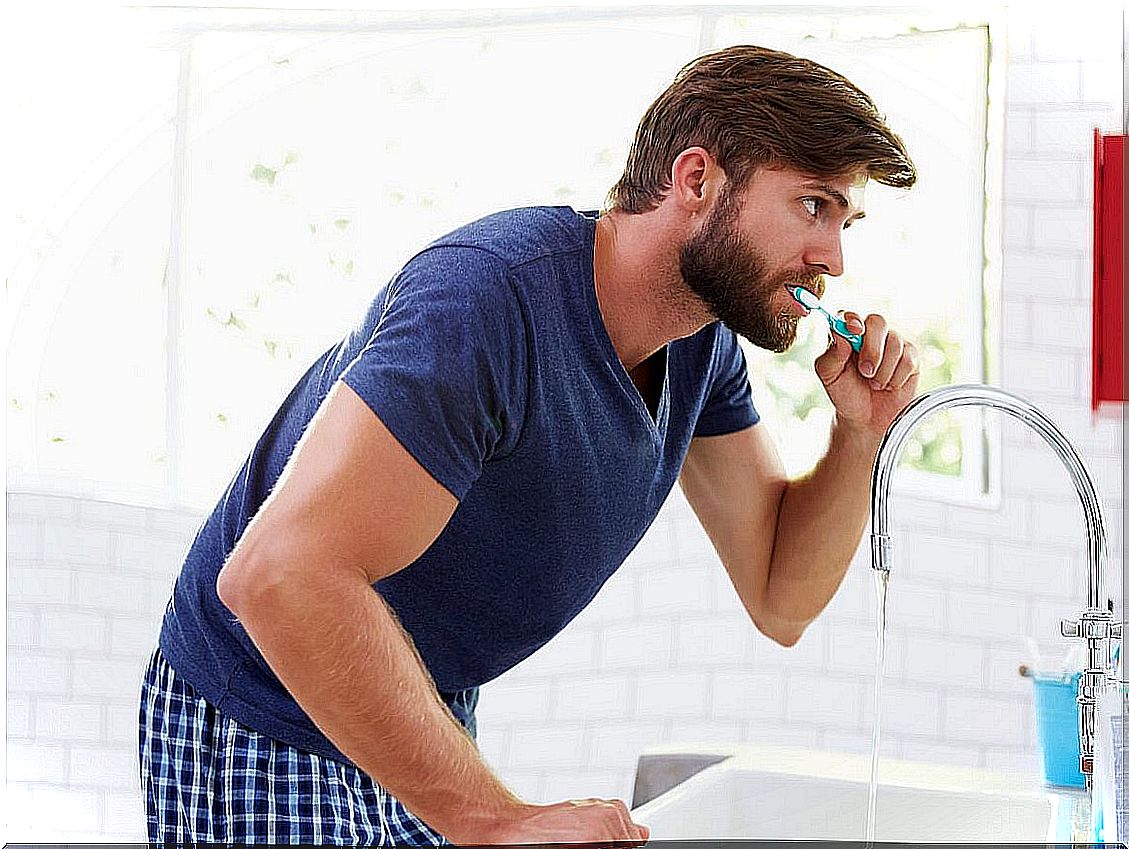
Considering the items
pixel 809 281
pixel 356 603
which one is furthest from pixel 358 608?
pixel 809 281

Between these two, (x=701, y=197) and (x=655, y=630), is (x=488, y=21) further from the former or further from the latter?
(x=655, y=630)

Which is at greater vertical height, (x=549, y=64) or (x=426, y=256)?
(x=549, y=64)

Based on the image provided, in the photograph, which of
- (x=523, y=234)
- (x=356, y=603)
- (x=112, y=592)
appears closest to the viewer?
(x=356, y=603)

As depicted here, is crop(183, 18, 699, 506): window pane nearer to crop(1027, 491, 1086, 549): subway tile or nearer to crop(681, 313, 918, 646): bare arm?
crop(681, 313, 918, 646): bare arm

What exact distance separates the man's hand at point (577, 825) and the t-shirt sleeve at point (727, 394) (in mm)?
467

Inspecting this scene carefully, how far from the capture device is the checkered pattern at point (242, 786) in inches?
74.1

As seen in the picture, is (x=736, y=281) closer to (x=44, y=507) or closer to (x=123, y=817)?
(x=44, y=507)

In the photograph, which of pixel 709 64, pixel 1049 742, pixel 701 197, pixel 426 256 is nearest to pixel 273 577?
pixel 426 256

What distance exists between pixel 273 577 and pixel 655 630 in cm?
47

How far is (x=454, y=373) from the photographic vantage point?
5.80 ft

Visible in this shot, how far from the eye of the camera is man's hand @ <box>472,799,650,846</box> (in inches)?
73.4

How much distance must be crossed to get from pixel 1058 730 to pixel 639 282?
741 millimetres

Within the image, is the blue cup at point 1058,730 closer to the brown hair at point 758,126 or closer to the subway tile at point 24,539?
the brown hair at point 758,126

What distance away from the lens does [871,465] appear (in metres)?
1.92
